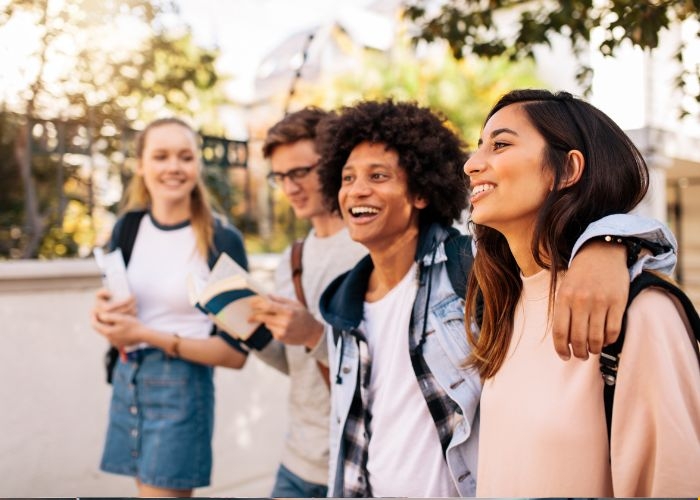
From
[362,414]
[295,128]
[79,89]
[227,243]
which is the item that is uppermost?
[79,89]

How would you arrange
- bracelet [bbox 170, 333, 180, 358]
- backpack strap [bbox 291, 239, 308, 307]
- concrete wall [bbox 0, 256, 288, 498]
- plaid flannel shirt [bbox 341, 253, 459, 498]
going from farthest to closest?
concrete wall [bbox 0, 256, 288, 498] < bracelet [bbox 170, 333, 180, 358] < backpack strap [bbox 291, 239, 308, 307] < plaid flannel shirt [bbox 341, 253, 459, 498]

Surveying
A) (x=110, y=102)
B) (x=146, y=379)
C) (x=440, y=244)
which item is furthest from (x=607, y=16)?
Result: (x=110, y=102)

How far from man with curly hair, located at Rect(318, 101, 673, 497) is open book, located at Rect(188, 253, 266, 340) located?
32 centimetres

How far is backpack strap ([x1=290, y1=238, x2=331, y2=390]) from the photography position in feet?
9.41

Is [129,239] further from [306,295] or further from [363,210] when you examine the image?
[363,210]

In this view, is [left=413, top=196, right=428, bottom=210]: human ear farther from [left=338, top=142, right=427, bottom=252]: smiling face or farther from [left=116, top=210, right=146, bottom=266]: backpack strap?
[left=116, top=210, right=146, bottom=266]: backpack strap

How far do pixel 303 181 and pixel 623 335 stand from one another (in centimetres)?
186

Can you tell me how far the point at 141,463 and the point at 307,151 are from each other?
145 cm

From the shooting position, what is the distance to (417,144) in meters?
2.45

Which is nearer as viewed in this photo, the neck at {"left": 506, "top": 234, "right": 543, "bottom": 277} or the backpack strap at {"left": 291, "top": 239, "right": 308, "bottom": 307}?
the neck at {"left": 506, "top": 234, "right": 543, "bottom": 277}

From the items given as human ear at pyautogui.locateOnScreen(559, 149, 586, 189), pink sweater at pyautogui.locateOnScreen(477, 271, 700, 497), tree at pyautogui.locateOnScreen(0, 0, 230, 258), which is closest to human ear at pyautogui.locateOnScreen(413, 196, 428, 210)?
pink sweater at pyautogui.locateOnScreen(477, 271, 700, 497)

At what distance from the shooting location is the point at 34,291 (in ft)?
14.8

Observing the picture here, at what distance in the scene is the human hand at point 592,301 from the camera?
1.36 m

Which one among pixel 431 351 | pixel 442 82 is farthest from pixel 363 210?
pixel 442 82
